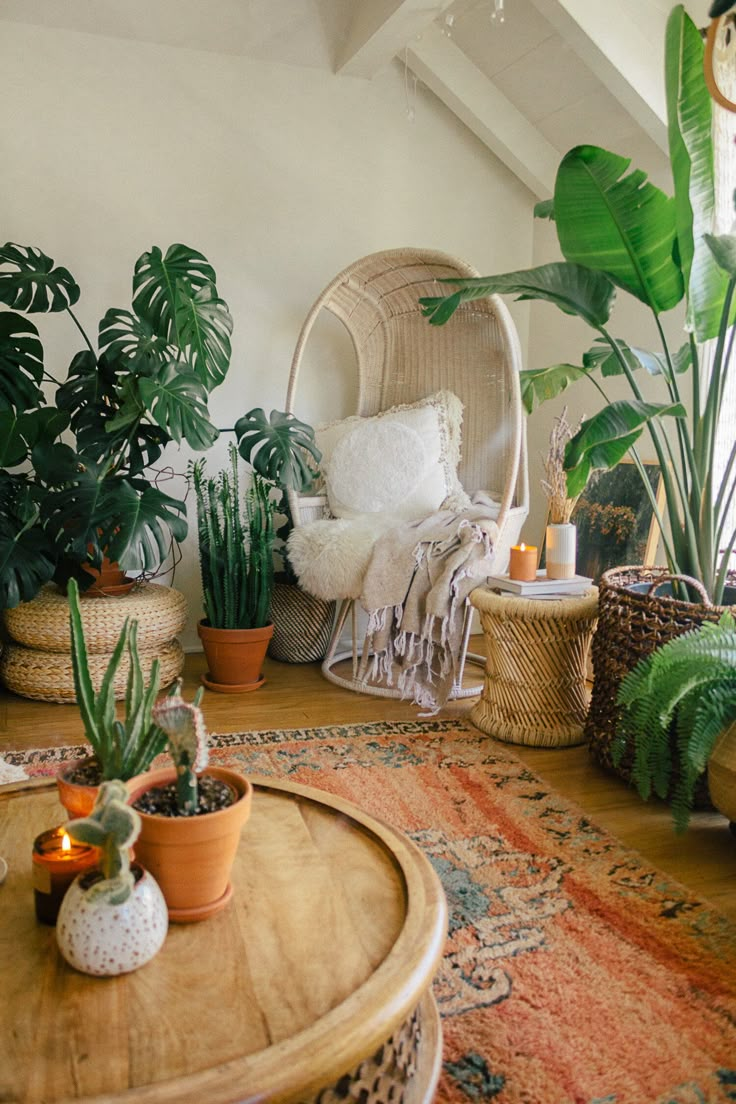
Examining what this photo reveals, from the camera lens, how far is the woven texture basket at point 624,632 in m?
1.99

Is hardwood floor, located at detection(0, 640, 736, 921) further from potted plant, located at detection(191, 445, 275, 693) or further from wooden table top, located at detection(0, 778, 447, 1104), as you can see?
wooden table top, located at detection(0, 778, 447, 1104)

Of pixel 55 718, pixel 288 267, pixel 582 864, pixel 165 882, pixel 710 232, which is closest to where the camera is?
pixel 165 882

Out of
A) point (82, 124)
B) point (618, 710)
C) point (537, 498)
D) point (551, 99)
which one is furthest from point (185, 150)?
point (618, 710)

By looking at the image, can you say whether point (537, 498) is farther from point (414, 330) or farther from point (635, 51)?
point (635, 51)

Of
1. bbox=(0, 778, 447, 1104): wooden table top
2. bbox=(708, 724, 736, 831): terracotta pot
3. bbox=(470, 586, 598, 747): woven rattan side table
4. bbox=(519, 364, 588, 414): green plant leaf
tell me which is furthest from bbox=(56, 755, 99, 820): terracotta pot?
bbox=(519, 364, 588, 414): green plant leaf

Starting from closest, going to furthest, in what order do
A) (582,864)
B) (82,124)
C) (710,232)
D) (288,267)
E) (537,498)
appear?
(582,864) < (710,232) < (82,124) < (288,267) < (537,498)

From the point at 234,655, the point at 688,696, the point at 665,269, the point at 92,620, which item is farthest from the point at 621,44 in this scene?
the point at 92,620

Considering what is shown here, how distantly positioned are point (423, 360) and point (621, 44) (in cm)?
123

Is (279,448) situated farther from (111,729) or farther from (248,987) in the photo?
(248,987)

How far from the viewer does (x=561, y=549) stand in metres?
2.47

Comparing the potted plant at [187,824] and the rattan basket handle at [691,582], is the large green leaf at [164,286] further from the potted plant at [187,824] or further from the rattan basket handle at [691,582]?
the potted plant at [187,824]

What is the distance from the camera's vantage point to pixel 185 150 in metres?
3.18

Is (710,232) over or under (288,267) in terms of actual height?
under

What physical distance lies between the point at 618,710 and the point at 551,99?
235cm
